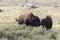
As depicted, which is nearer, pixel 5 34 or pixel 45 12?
pixel 5 34

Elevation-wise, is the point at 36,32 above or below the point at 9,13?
above

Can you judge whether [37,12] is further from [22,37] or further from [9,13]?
[22,37]

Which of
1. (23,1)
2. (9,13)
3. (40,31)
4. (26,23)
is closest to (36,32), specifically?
(40,31)

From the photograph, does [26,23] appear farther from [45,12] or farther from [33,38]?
[45,12]

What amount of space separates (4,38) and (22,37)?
843 millimetres

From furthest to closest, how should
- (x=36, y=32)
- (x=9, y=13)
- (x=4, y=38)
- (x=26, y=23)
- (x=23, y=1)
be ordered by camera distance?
1. (x=23, y=1)
2. (x=9, y=13)
3. (x=26, y=23)
4. (x=36, y=32)
5. (x=4, y=38)

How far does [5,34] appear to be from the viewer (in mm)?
12953

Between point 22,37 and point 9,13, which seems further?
point 9,13

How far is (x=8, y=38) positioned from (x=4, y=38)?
0.24m

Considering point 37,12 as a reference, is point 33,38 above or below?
above

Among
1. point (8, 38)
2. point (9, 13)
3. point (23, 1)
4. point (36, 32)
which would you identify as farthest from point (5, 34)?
point (23, 1)

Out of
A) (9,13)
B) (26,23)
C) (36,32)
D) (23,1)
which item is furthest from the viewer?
(23,1)

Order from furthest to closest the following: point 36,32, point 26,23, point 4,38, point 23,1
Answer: point 23,1 < point 26,23 < point 36,32 < point 4,38

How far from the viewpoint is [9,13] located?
1077 inches
